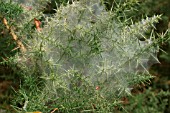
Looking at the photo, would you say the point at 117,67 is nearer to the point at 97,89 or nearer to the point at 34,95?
the point at 97,89

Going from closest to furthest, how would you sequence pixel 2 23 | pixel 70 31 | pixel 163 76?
pixel 70 31 → pixel 2 23 → pixel 163 76

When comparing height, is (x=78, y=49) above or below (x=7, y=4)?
below

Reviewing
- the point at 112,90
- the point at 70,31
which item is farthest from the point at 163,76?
the point at 70,31

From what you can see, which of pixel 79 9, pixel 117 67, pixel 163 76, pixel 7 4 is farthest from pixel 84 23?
pixel 163 76

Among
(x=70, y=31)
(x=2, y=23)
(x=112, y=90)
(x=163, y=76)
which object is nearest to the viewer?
(x=70, y=31)

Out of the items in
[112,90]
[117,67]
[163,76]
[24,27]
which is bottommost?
[163,76]

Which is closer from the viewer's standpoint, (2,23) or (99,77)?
(99,77)

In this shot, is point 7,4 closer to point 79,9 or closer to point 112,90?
point 79,9
